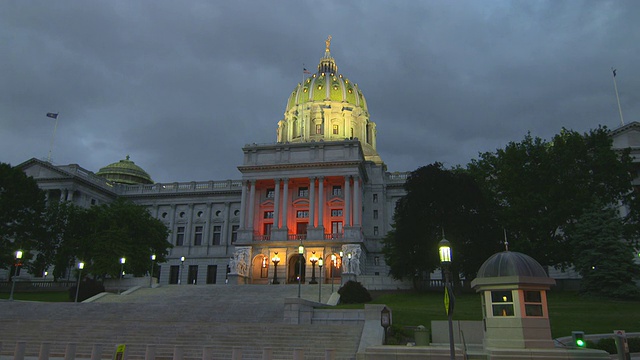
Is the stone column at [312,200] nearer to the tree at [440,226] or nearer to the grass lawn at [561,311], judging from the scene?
the tree at [440,226]

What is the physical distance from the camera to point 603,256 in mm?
38500

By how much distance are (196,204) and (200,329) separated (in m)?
53.5

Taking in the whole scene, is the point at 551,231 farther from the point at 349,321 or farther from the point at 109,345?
the point at 109,345

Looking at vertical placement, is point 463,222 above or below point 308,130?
below

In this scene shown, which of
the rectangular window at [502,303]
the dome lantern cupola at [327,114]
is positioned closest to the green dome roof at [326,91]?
the dome lantern cupola at [327,114]

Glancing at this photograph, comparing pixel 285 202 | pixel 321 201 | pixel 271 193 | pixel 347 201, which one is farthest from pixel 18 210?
pixel 347 201

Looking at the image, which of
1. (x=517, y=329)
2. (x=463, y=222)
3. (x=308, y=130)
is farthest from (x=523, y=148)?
(x=308, y=130)

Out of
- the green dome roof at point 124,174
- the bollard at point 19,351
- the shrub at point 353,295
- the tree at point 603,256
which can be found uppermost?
the green dome roof at point 124,174

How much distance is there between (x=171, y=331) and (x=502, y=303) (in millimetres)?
15302

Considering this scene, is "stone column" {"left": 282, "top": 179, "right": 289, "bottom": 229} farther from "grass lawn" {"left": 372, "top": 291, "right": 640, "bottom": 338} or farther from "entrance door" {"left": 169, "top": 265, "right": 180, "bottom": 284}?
"entrance door" {"left": 169, "top": 265, "right": 180, "bottom": 284}

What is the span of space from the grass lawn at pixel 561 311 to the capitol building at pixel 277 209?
7863 millimetres

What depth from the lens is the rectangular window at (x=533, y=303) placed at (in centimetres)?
1845

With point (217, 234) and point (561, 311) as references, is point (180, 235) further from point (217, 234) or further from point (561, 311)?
point (561, 311)

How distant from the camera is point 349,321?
84.9ft
